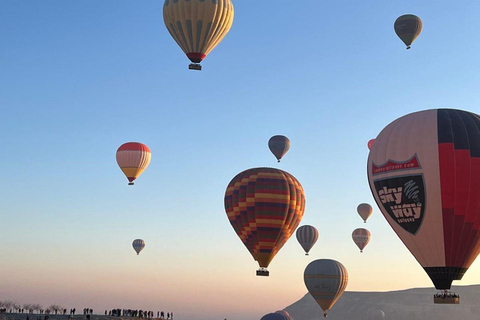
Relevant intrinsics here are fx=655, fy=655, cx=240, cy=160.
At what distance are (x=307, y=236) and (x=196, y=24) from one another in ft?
144

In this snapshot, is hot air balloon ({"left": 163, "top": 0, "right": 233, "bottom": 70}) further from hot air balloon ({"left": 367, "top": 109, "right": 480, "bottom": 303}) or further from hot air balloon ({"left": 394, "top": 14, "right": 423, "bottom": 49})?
hot air balloon ({"left": 394, "top": 14, "right": 423, "bottom": 49})

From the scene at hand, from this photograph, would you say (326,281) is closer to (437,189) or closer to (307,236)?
(307,236)

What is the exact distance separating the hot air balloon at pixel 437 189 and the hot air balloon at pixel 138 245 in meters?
57.6

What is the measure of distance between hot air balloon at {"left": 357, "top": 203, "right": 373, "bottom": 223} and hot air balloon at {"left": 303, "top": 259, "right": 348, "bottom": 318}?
1858cm

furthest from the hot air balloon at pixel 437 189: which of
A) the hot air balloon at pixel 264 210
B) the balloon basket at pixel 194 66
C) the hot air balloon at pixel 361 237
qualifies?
the hot air balloon at pixel 361 237

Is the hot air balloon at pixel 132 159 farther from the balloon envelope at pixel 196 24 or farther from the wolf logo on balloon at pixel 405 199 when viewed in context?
the wolf logo on balloon at pixel 405 199

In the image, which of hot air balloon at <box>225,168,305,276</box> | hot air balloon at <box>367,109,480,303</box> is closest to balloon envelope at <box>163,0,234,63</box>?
hot air balloon at <box>225,168,305,276</box>

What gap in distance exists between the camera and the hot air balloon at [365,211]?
323 feet

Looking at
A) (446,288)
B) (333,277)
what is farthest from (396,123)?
(333,277)

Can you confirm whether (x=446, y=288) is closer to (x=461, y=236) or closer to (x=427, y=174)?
(x=461, y=236)

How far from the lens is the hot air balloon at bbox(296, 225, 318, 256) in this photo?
89.4 metres

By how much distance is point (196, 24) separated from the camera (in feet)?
178

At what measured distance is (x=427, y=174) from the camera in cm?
4219

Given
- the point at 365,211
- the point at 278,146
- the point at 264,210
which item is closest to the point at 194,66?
the point at 264,210
